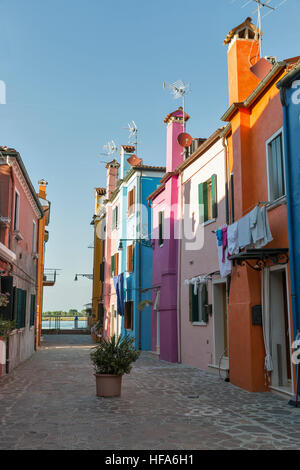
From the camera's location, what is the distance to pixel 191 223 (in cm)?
1527

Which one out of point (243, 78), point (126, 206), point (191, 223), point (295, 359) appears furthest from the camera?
point (126, 206)

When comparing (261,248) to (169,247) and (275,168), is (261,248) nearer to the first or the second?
(275,168)

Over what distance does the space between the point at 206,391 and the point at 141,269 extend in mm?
12197

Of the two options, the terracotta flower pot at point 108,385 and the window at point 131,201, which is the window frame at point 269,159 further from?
the window at point 131,201

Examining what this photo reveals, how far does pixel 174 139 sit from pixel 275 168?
8677mm

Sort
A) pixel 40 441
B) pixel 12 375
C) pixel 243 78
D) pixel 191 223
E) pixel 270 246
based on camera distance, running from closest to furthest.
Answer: pixel 40 441 → pixel 270 246 → pixel 243 78 → pixel 12 375 → pixel 191 223

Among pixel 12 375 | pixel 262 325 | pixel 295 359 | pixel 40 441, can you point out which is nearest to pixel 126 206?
pixel 12 375

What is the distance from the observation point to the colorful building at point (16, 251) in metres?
12.1

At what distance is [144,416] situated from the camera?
282 inches

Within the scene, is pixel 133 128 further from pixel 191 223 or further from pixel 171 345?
pixel 171 345

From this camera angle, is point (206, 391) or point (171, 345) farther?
point (171, 345)

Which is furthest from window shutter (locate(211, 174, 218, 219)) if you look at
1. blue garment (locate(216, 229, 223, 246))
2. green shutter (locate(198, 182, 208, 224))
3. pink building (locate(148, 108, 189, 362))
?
pink building (locate(148, 108, 189, 362))

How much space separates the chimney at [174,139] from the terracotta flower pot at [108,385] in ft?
33.0

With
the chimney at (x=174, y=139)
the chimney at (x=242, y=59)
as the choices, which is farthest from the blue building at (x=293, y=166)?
the chimney at (x=174, y=139)
